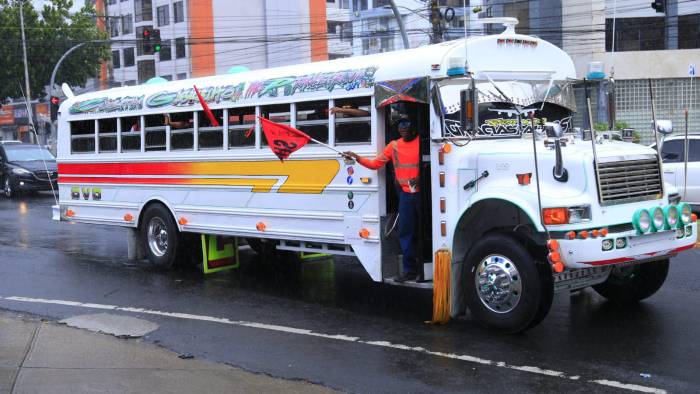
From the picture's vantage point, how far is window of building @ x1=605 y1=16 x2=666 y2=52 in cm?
3331

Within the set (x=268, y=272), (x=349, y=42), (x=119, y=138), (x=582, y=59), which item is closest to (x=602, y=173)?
(x=268, y=272)

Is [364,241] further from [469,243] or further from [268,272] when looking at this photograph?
[268,272]

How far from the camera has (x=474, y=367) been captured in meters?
6.39

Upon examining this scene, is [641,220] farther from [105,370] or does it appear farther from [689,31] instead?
[689,31]

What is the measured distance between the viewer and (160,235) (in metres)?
11.5

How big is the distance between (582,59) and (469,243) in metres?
26.5

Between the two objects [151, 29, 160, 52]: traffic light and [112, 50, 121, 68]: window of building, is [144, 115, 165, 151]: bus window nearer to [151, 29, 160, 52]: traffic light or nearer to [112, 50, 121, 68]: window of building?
[151, 29, 160, 52]: traffic light

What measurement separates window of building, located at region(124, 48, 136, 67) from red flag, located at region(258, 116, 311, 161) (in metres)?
62.7

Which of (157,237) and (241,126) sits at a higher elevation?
(241,126)

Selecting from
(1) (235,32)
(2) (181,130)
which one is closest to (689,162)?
(2) (181,130)

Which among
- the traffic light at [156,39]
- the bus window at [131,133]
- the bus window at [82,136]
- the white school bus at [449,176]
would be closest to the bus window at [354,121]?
the white school bus at [449,176]

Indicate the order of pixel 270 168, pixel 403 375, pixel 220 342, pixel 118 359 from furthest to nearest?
pixel 270 168
pixel 220 342
pixel 118 359
pixel 403 375

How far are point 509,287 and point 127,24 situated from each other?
6727 centimetres

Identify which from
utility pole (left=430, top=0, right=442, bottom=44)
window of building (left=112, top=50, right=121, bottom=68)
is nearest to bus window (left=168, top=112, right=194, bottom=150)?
utility pole (left=430, top=0, right=442, bottom=44)
